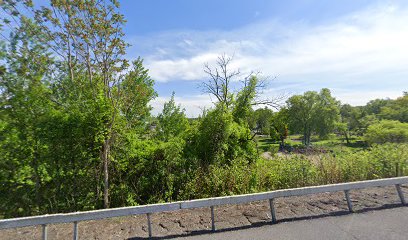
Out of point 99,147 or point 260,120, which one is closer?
point 99,147

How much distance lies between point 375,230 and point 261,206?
2083mm

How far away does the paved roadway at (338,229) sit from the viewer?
11.0 ft

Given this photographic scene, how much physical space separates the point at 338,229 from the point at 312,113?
45608 millimetres

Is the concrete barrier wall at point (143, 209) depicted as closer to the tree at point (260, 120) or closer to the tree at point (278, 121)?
the tree at point (260, 120)

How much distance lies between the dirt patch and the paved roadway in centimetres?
24

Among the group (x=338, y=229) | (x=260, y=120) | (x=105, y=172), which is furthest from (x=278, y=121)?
(x=105, y=172)

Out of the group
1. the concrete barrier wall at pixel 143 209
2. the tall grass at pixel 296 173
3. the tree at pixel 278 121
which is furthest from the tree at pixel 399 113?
the concrete barrier wall at pixel 143 209

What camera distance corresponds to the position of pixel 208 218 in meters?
4.37

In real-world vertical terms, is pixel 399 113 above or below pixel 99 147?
above

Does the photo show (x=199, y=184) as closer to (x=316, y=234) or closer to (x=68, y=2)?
(x=316, y=234)

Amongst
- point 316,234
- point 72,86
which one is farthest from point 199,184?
point 72,86

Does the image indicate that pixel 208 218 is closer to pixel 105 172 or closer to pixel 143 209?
pixel 143 209

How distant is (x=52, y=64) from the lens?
7297 millimetres

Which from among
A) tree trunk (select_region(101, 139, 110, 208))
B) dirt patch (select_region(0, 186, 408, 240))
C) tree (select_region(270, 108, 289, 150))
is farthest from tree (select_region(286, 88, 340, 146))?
tree trunk (select_region(101, 139, 110, 208))
